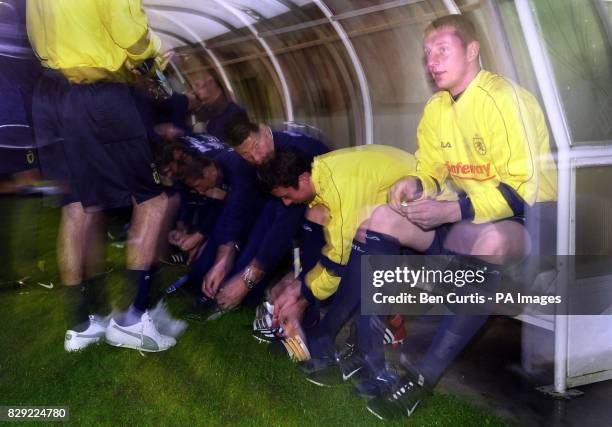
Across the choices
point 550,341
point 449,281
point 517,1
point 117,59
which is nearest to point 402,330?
point 449,281

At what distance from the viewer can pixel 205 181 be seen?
1.87m

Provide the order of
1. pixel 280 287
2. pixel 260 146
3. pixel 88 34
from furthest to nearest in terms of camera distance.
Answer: pixel 280 287 < pixel 260 146 < pixel 88 34

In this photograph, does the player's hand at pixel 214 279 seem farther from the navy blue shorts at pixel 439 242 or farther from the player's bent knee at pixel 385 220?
the navy blue shorts at pixel 439 242

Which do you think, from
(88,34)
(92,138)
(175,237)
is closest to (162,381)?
(175,237)

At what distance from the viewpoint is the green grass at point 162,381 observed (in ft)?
5.68

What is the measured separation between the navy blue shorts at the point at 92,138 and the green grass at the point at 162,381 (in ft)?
0.60

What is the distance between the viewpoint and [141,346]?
1.87m

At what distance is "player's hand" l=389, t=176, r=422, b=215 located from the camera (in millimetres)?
1583

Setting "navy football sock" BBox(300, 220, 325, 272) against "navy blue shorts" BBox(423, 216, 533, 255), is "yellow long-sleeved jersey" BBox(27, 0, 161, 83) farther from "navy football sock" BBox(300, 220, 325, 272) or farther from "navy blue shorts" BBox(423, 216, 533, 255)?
"navy blue shorts" BBox(423, 216, 533, 255)

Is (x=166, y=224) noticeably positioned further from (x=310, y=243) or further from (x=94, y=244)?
(x=310, y=243)

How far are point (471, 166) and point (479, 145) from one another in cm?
6

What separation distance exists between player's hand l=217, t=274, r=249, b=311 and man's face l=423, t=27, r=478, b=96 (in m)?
0.90

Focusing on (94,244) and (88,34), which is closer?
(88,34)

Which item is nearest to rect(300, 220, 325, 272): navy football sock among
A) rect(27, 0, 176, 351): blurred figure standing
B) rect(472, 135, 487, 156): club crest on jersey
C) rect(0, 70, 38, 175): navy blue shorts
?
rect(27, 0, 176, 351): blurred figure standing
